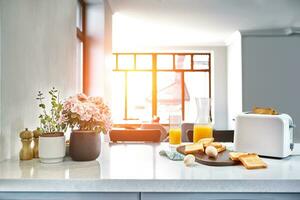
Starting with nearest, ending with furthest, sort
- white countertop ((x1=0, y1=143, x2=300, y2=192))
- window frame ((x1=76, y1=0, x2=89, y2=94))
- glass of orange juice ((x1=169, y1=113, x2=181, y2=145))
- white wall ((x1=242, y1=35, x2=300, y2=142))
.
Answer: white countertop ((x1=0, y1=143, x2=300, y2=192))
glass of orange juice ((x1=169, y1=113, x2=181, y2=145))
window frame ((x1=76, y1=0, x2=89, y2=94))
white wall ((x1=242, y1=35, x2=300, y2=142))

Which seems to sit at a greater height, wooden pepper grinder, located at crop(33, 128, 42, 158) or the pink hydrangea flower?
the pink hydrangea flower

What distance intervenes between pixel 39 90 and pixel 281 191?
141cm

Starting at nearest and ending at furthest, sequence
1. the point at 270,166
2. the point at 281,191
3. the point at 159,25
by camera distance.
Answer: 1. the point at 281,191
2. the point at 270,166
3. the point at 159,25

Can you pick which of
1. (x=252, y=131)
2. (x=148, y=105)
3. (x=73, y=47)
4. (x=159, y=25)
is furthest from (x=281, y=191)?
(x=148, y=105)

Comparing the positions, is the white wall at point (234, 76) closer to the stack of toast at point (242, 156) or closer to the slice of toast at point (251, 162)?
the stack of toast at point (242, 156)

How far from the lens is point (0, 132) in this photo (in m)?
1.29

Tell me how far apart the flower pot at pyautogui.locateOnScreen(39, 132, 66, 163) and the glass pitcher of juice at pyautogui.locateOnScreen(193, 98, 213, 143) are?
0.79m

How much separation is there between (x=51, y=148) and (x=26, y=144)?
0.51 ft

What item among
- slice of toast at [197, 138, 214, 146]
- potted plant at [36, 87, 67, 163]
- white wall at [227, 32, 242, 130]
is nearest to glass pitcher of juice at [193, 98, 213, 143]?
slice of toast at [197, 138, 214, 146]

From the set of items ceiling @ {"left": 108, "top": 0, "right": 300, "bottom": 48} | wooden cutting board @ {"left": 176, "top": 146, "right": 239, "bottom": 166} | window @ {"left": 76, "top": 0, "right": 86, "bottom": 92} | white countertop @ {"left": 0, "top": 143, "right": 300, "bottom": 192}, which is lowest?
white countertop @ {"left": 0, "top": 143, "right": 300, "bottom": 192}

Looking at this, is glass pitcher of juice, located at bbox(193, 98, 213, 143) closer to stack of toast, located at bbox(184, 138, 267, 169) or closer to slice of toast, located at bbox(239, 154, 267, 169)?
stack of toast, located at bbox(184, 138, 267, 169)

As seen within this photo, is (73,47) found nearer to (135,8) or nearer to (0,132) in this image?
(0,132)

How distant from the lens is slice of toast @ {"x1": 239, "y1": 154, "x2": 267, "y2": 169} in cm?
120

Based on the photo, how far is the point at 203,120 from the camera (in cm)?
169
